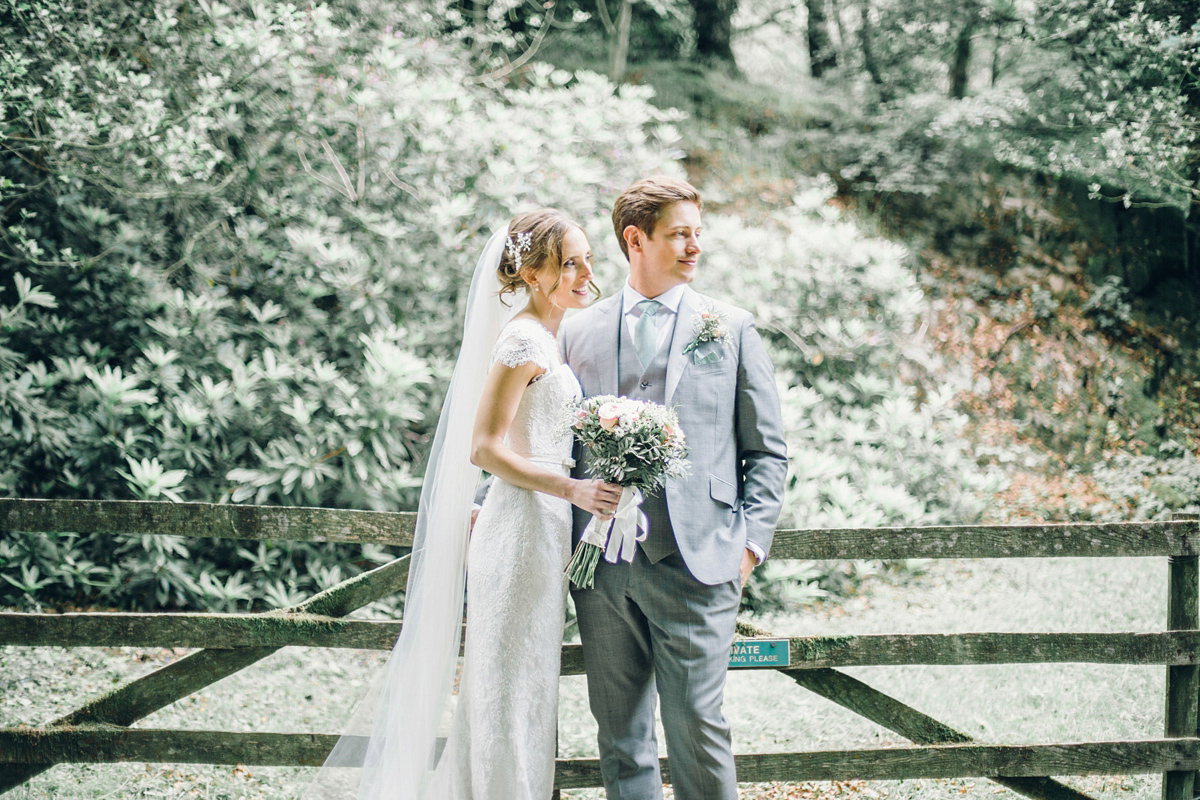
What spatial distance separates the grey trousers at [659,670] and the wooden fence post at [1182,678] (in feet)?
6.25

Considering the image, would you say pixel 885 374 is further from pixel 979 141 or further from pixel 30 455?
pixel 30 455

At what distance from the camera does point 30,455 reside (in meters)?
5.89

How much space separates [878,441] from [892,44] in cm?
640

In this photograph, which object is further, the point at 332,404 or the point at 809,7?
the point at 809,7

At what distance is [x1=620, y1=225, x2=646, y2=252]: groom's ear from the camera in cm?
295

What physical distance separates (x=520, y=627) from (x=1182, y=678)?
269cm

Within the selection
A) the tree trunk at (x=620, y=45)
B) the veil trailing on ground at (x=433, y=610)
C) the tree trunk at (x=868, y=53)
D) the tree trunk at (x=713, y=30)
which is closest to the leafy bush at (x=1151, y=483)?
the tree trunk at (x=868, y=53)

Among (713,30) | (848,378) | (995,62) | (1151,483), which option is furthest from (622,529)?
(713,30)

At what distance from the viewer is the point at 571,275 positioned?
2.93m

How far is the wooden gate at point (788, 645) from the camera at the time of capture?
330 cm

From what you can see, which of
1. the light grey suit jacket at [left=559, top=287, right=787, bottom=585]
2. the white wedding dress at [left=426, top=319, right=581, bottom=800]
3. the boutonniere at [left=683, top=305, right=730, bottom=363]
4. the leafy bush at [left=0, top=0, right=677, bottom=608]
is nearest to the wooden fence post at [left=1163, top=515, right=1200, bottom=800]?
the light grey suit jacket at [left=559, top=287, right=787, bottom=585]

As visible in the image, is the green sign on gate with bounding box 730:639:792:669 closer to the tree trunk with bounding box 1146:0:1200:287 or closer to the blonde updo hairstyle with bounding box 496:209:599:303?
the blonde updo hairstyle with bounding box 496:209:599:303

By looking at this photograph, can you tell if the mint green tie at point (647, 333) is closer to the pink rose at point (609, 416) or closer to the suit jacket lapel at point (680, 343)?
the suit jacket lapel at point (680, 343)

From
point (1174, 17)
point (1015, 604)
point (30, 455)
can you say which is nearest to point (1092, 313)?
point (1174, 17)
